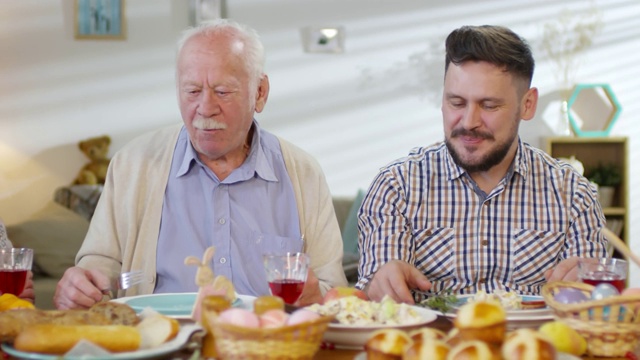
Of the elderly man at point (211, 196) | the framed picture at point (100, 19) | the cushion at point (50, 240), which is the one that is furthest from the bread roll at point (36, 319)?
the framed picture at point (100, 19)

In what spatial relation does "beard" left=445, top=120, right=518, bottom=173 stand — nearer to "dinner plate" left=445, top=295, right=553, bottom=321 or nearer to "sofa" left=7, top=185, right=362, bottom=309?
"dinner plate" left=445, top=295, right=553, bottom=321

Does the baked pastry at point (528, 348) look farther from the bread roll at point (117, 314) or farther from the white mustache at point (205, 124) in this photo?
the white mustache at point (205, 124)

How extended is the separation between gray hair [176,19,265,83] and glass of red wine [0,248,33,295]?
81 cm

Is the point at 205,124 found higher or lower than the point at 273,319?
higher

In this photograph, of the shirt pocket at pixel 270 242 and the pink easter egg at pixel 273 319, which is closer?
the pink easter egg at pixel 273 319

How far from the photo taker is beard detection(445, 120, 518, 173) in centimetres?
239

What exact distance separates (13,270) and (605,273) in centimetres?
122

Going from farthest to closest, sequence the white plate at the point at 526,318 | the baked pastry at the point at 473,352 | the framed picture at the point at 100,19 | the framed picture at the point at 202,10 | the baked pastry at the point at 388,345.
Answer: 1. the framed picture at the point at 202,10
2. the framed picture at the point at 100,19
3. the white plate at the point at 526,318
4. the baked pastry at the point at 388,345
5. the baked pastry at the point at 473,352

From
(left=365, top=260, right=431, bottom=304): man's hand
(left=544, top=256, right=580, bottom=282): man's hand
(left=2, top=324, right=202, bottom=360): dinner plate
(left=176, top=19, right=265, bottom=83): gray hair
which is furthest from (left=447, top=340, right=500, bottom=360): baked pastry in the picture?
(left=176, top=19, right=265, bottom=83): gray hair

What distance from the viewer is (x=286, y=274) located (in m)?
1.78

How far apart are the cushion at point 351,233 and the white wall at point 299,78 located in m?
→ 0.41

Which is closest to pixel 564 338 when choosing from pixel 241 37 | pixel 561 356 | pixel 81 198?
pixel 561 356

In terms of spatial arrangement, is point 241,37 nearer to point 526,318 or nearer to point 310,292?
point 310,292

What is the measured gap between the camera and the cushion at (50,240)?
516 centimetres
